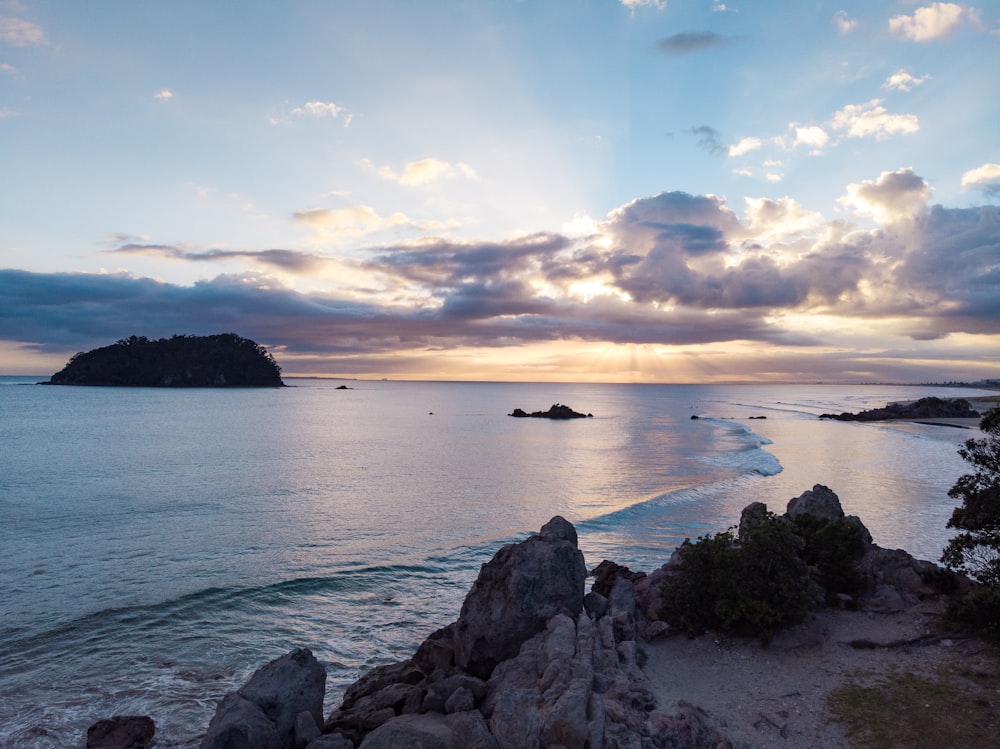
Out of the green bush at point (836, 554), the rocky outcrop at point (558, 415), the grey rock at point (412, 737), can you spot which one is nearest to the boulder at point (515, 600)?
the grey rock at point (412, 737)

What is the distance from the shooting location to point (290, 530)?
105 ft

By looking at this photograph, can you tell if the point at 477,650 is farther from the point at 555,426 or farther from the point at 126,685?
the point at 555,426

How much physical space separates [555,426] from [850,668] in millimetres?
91380

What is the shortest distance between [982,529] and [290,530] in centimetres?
2887

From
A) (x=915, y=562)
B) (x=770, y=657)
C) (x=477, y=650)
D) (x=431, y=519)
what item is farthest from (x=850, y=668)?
(x=431, y=519)

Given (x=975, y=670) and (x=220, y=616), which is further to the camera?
(x=220, y=616)

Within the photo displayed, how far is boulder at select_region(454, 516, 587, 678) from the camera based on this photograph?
15156 millimetres

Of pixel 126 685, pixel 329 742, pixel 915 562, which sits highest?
pixel 915 562

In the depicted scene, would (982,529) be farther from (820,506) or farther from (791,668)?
(791,668)

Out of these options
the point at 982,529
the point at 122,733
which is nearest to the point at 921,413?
the point at 982,529

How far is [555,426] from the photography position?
106 meters

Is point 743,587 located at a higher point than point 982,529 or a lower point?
lower

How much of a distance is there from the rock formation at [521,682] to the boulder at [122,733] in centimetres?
287

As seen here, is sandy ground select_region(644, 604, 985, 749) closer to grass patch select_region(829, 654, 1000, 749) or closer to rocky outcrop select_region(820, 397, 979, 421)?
grass patch select_region(829, 654, 1000, 749)
